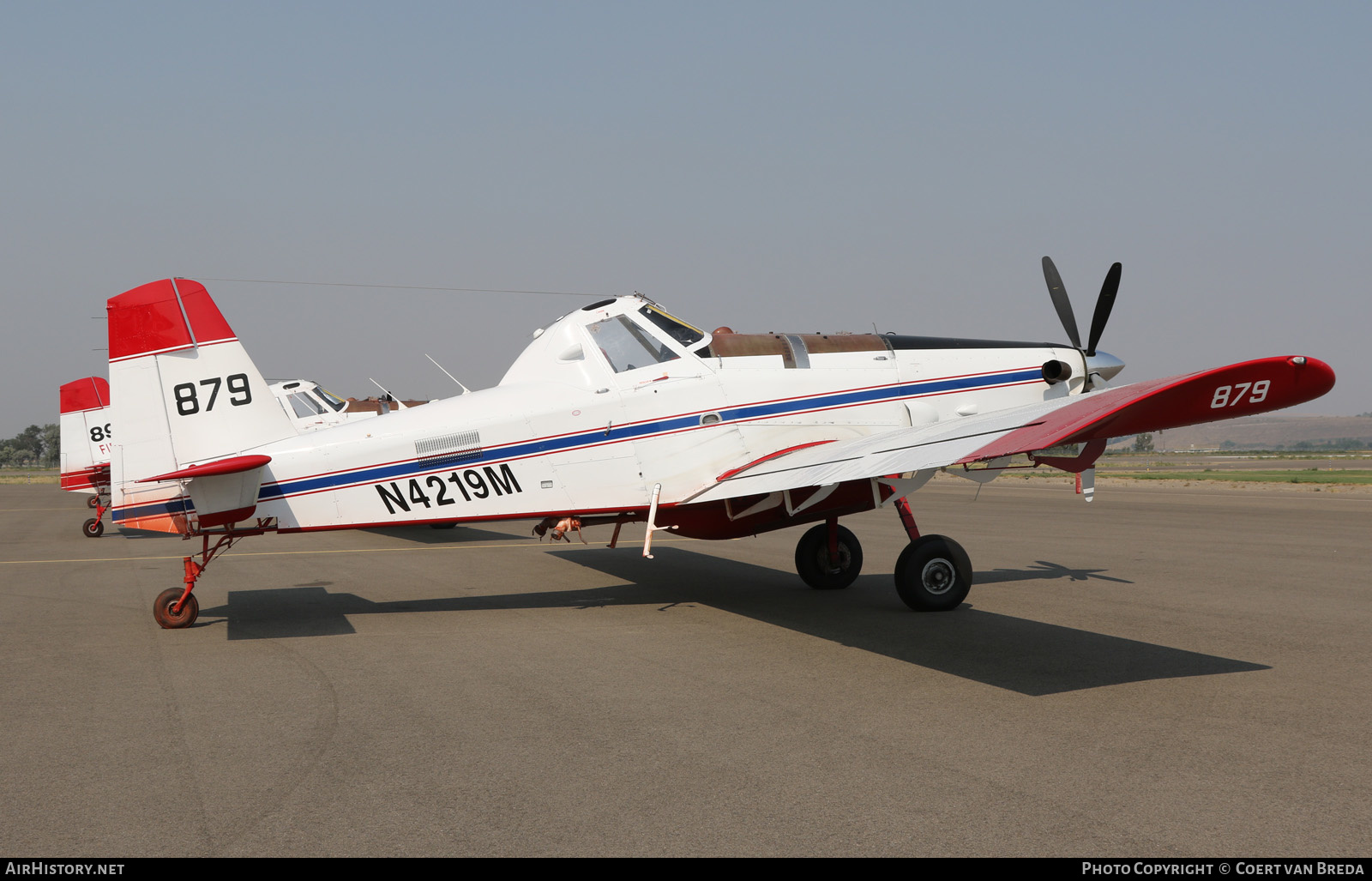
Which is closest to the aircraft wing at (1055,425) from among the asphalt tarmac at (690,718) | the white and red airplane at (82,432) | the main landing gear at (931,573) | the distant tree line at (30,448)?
the main landing gear at (931,573)

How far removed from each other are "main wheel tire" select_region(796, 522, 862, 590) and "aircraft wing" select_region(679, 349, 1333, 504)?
7.48ft

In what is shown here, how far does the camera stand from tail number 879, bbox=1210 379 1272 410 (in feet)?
17.9

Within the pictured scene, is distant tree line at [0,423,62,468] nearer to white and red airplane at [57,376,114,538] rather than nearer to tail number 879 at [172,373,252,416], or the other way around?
white and red airplane at [57,376,114,538]

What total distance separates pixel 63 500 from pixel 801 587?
39.4 metres

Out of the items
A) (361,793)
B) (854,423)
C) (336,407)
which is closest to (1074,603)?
(854,423)

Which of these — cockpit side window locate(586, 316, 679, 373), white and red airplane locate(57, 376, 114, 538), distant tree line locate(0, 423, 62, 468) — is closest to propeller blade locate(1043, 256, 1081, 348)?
cockpit side window locate(586, 316, 679, 373)

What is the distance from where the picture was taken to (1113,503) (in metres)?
26.7

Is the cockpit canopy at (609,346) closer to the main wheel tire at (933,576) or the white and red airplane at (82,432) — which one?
the main wheel tire at (933,576)

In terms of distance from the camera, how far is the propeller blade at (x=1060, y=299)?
11.8m

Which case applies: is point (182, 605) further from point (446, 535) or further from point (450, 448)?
point (446, 535)

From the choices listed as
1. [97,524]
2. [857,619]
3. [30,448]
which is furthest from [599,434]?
[30,448]

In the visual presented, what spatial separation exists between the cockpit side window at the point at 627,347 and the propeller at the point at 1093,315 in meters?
5.09

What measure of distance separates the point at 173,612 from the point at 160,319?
2771mm

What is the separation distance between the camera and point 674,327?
31.5 feet
